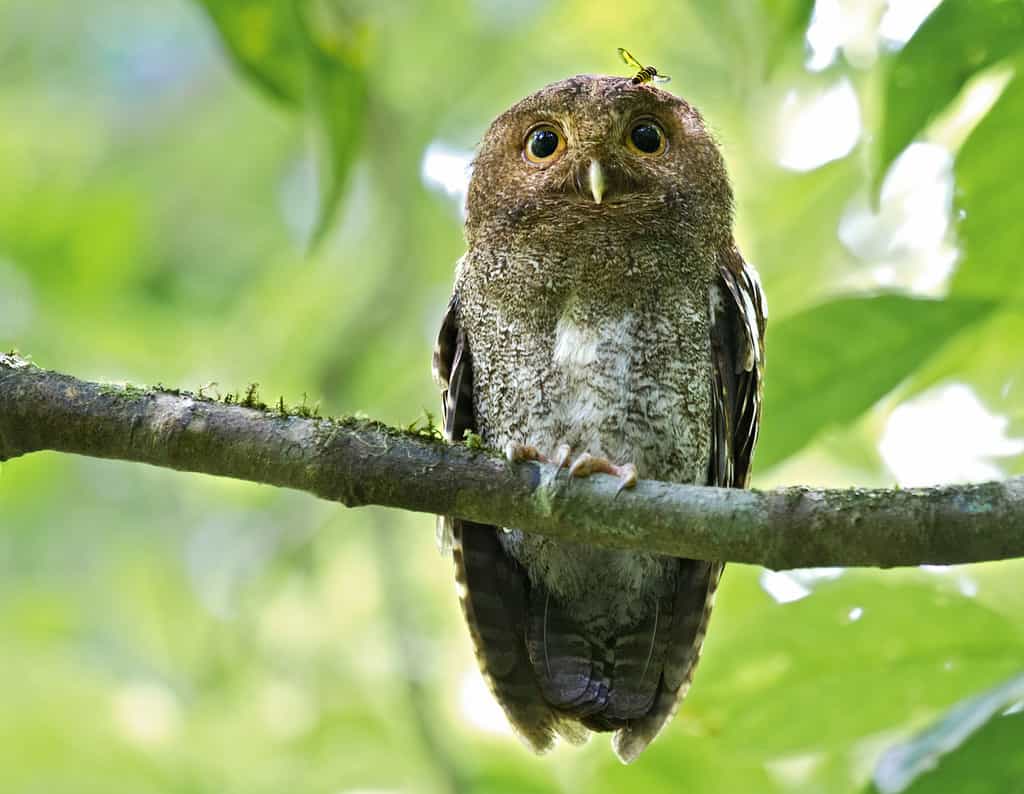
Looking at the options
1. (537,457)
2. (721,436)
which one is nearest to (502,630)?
(721,436)

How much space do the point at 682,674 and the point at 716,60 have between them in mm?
3164

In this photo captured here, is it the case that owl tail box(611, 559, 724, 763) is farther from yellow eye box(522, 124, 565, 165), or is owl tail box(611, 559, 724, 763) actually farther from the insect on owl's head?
yellow eye box(522, 124, 565, 165)

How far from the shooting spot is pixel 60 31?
7.31 metres

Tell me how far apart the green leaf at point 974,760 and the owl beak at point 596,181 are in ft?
6.92

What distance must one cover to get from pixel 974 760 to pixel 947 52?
1.33 m

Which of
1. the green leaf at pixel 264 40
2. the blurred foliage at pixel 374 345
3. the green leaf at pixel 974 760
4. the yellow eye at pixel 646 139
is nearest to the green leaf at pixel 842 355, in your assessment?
the blurred foliage at pixel 374 345

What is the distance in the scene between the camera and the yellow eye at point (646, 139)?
4.43 m

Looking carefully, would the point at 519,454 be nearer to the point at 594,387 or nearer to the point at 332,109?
the point at 332,109

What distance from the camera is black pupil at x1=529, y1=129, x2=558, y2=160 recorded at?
446 cm

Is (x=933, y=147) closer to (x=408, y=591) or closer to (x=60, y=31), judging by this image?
(x=408, y=591)

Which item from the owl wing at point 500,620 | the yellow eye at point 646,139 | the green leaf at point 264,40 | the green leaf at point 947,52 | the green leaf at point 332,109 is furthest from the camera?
the yellow eye at point 646,139

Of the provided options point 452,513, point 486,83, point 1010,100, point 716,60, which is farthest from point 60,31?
point 1010,100

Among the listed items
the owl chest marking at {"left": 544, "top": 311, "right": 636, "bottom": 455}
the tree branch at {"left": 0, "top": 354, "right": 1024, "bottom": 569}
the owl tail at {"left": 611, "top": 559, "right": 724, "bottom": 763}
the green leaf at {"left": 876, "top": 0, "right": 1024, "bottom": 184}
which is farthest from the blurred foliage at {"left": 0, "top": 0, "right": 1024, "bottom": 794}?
the owl chest marking at {"left": 544, "top": 311, "right": 636, "bottom": 455}

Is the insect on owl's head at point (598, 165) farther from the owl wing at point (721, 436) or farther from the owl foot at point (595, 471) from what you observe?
the owl foot at point (595, 471)
